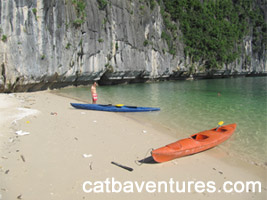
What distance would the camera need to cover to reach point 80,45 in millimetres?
26203

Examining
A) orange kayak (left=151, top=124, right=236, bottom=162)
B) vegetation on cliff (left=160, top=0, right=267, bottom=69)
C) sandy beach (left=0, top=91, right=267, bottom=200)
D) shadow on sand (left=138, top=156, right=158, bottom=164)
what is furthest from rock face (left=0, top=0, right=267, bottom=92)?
orange kayak (left=151, top=124, right=236, bottom=162)

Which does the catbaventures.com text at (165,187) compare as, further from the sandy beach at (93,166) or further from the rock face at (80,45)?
the rock face at (80,45)

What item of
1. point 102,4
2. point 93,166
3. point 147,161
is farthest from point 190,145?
point 102,4

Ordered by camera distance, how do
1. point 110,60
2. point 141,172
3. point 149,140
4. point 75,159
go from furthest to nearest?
point 110,60
point 149,140
point 75,159
point 141,172

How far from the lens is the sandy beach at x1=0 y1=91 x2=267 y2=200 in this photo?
143 inches

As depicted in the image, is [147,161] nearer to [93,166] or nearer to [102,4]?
[93,166]

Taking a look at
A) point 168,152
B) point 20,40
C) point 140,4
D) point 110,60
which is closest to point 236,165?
point 168,152

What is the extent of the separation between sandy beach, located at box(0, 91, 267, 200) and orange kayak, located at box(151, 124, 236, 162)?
0.52ft

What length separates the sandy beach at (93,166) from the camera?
363 cm

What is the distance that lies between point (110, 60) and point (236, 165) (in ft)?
90.7

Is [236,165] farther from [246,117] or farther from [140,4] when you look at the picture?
[140,4]

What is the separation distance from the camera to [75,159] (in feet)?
15.6

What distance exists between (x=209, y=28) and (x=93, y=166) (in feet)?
168

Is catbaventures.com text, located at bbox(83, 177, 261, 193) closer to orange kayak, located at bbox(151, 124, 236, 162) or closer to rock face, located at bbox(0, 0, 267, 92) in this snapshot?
orange kayak, located at bbox(151, 124, 236, 162)
